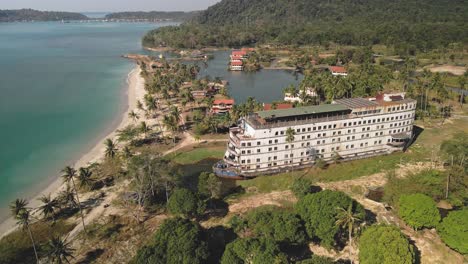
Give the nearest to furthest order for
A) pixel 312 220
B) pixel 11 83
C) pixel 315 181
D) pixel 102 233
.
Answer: pixel 312 220
pixel 102 233
pixel 315 181
pixel 11 83

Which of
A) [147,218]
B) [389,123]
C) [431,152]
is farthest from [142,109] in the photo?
[431,152]

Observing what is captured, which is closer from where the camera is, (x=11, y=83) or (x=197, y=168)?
(x=197, y=168)

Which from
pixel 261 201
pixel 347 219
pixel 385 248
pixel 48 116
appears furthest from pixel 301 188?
pixel 48 116

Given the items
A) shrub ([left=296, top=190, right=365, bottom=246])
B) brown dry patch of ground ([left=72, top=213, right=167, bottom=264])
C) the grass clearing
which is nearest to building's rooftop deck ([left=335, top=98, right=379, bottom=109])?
shrub ([left=296, top=190, right=365, bottom=246])

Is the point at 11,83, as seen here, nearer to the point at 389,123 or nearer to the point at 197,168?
the point at 197,168

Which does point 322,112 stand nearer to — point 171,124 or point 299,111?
point 299,111

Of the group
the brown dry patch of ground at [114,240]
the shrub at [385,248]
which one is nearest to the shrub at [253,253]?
the shrub at [385,248]

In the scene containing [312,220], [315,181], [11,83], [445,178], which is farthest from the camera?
[11,83]
